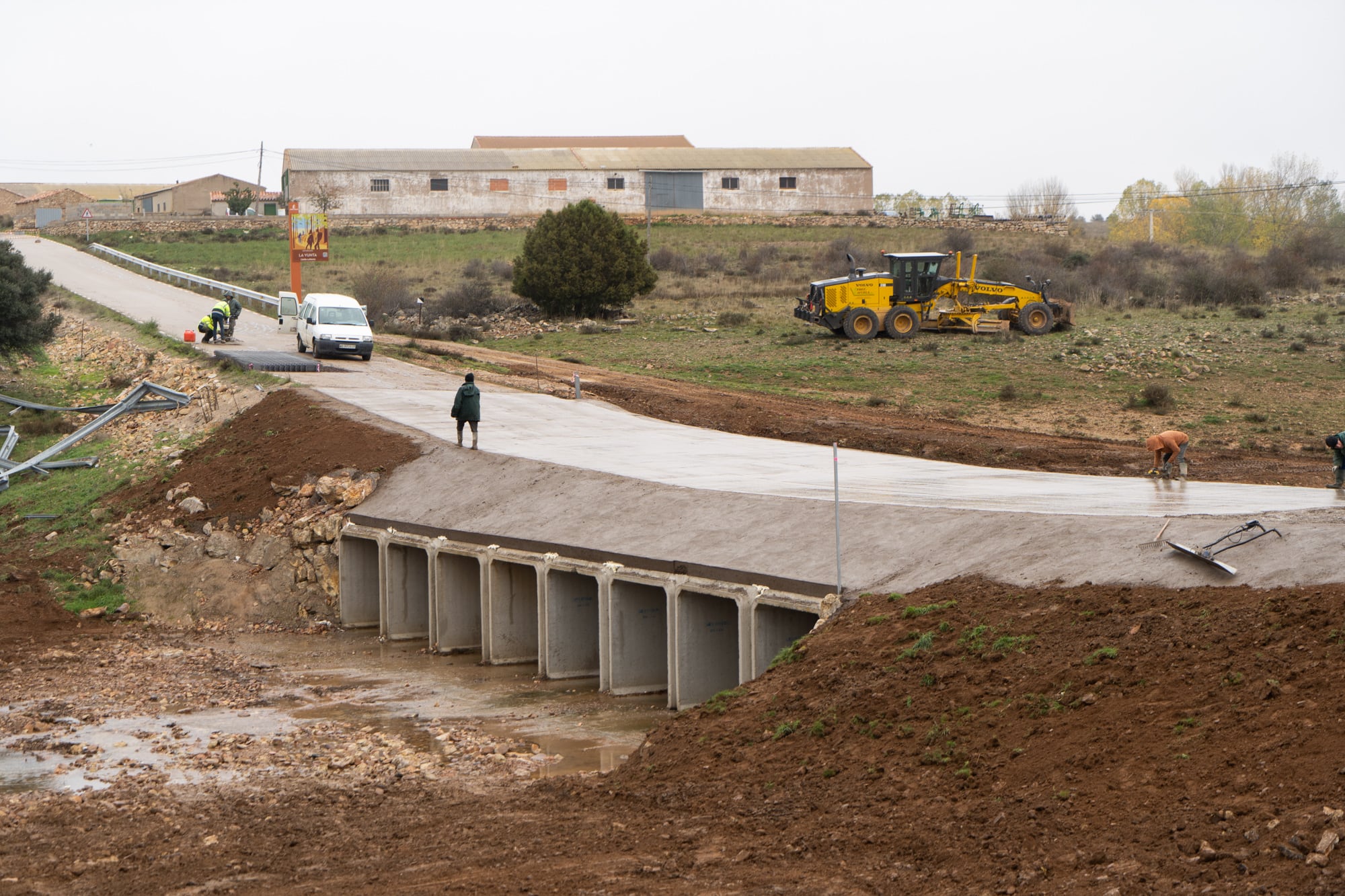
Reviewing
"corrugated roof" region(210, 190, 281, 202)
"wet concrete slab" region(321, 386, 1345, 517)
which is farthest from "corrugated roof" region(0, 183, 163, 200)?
"wet concrete slab" region(321, 386, 1345, 517)

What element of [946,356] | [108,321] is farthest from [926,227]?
[108,321]

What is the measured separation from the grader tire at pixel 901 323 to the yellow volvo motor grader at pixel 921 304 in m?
0.02

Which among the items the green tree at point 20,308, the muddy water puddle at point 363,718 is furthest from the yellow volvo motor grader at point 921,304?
the green tree at point 20,308

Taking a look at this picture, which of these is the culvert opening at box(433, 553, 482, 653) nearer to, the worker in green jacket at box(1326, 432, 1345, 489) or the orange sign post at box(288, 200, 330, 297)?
the worker in green jacket at box(1326, 432, 1345, 489)

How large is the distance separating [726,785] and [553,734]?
5327mm

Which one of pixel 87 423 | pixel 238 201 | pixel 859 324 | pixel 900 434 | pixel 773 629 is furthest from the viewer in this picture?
pixel 238 201

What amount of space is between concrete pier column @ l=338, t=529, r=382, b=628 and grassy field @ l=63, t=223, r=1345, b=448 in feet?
48.4

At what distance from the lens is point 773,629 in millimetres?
17609

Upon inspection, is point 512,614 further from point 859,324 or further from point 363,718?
point 859,324

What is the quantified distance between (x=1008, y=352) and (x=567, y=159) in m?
51.2

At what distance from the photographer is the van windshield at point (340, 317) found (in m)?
40.7

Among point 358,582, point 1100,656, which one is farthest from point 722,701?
point 358,582

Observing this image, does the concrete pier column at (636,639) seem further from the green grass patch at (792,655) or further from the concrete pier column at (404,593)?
the concrete pier column at (404,593)

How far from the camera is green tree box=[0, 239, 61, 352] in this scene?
135 feet
